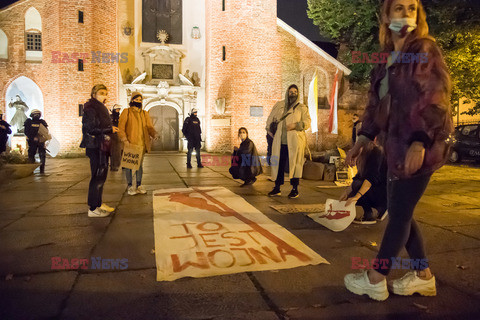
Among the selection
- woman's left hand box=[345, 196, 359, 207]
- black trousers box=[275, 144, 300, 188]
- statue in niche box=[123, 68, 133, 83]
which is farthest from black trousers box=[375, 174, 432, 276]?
statue in niche box=[123, 68, 133, 83]

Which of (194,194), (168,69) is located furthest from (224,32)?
(194,194)

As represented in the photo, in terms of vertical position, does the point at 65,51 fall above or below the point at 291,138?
above

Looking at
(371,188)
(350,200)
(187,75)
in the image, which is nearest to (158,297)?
(350,200)

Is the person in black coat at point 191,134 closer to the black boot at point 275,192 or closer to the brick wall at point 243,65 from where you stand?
the black boot at point 275,192

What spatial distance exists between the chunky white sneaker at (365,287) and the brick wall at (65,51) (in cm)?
1840

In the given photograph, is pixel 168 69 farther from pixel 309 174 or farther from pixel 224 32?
pixel 309 174

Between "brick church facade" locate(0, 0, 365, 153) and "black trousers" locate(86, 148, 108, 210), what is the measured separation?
14.3 metres

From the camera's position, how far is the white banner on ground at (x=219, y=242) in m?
2.92

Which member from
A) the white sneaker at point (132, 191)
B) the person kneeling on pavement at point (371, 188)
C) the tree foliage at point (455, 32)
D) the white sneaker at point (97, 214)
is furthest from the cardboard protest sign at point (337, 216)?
the tree foliage at point (455, 32)

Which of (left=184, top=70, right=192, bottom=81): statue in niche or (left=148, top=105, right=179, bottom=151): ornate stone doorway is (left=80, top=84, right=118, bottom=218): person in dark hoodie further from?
(left=184, top=70, right=192, bottom=81): statue in niche

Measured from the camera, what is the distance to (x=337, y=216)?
4195 mm

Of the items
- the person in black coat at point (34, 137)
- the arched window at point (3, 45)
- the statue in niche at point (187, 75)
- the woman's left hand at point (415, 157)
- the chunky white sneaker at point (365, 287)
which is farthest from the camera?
the statue in niche at point (187, 75)

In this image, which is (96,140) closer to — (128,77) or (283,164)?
(283,164)

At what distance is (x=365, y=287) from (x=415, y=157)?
99 cm
